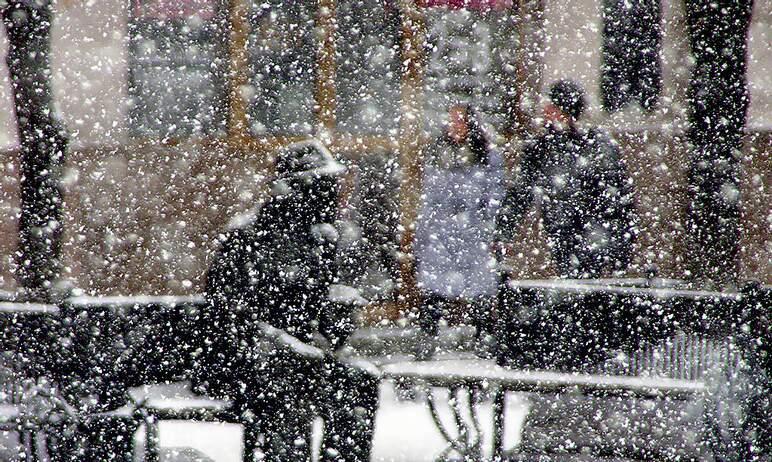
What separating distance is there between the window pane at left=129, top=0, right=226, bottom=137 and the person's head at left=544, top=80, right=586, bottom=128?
0.36m

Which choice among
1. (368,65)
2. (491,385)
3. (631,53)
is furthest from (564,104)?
(491,385)

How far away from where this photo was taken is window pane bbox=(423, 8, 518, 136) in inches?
27.6

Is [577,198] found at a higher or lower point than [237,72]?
lower

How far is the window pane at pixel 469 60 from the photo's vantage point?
0.70 meters

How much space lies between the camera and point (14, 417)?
71 cm

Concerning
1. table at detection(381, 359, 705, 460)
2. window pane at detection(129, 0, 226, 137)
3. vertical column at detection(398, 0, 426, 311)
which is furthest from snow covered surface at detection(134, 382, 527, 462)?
window pane at detection(129, 0, 226, 137)

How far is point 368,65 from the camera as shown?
696 millimetres

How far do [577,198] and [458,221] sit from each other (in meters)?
0.14

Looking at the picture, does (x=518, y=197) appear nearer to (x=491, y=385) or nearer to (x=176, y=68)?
(x=491, y=385)

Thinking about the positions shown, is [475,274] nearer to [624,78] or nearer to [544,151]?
[544,151]

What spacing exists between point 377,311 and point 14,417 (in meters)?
0.42

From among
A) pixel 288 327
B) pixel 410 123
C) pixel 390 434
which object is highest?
pixel 410 123

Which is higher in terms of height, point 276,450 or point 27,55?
point 27,55

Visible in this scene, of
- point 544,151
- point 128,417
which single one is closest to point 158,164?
point 128,417
